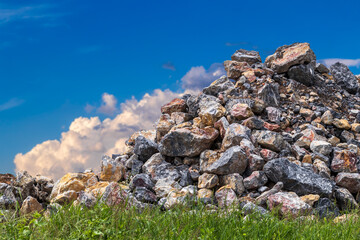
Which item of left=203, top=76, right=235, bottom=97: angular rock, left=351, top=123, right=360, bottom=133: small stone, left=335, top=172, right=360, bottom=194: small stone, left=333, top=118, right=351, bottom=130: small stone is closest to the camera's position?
left=335, top=172, right=360, bottom=194: small stone

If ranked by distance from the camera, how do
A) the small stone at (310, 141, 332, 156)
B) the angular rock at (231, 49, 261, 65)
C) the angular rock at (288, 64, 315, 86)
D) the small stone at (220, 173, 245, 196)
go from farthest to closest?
the angular rock at (231, 49, 261, 65), the angular rock at (288, 64, 315, 86), the small stone at (310, 141, 332, 156), the small stone at (220, 173, 245, 196)

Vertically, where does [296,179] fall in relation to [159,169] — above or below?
below

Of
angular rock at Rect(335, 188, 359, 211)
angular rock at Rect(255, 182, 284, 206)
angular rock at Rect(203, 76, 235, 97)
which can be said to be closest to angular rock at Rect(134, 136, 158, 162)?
angular rock at Rect(203, 76, 235, 97)

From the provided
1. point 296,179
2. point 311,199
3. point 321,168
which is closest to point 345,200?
point 321,168

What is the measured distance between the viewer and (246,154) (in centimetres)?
796

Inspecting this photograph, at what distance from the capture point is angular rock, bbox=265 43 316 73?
448 inches

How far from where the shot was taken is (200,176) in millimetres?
7805

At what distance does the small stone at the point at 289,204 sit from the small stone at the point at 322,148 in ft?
7.21

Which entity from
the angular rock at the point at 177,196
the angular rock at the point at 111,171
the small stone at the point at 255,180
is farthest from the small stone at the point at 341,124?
the angular rock at the point at 111,171

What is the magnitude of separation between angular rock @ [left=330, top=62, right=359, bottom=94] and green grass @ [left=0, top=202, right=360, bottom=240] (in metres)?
8.99

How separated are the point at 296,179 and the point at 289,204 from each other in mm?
956

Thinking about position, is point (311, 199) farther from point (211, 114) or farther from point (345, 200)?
point (211, 114)

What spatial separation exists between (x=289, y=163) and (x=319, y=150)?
1.40 m

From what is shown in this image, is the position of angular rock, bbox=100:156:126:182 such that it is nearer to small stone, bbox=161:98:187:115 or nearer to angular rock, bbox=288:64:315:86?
small stone, bbox=161:98:187:115
